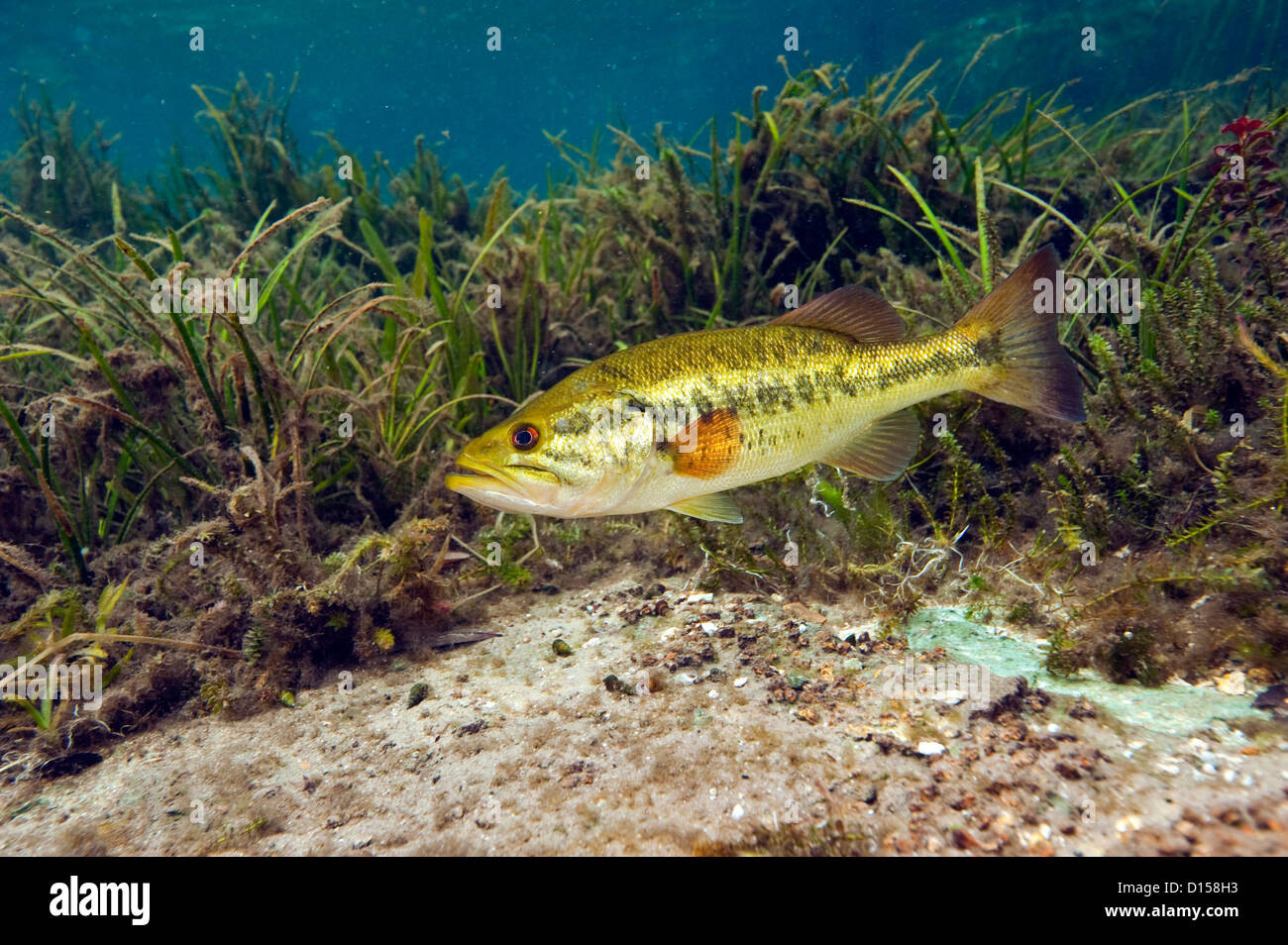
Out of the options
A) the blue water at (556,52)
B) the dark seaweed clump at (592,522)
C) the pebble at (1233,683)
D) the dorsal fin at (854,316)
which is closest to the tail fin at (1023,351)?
the dorsal fin at (854,316)

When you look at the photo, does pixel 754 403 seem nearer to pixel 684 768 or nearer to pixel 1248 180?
pixel 684 768

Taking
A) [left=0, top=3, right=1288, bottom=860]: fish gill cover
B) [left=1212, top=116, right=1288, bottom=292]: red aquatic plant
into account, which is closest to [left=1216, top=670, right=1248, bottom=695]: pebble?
[left=0, top=3, right=1288, bottom=860]: fish gill cover

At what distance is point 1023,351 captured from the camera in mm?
2803

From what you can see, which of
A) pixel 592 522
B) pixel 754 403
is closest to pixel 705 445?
pixel 754 403

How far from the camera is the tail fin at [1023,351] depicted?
2.75 metres

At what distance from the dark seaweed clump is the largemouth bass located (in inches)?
22.7

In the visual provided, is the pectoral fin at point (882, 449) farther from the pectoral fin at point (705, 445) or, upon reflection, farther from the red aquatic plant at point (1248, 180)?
the red aquatic plant at point (1248, 180)

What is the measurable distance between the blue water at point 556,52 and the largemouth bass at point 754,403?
672cm

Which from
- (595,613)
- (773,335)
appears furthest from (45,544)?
(773,335)

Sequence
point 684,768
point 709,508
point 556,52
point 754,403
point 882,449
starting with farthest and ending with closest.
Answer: point 556,52, point 882,449, point 709,508, point 754,403, point 684,768

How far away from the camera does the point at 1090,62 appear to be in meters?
40.7

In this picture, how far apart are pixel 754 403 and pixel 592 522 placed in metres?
1.93

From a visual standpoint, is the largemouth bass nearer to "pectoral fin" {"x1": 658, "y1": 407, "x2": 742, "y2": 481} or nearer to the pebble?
"pectoral fin" {"x1": 658, "y1": 407, "x2": 742, "y2": 481}
